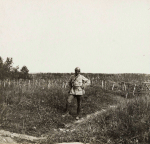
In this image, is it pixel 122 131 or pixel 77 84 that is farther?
pixel 77 84

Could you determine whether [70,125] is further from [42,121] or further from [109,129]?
[109,129]

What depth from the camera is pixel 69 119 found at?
307 inches

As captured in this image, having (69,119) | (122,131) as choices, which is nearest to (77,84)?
(69,119)

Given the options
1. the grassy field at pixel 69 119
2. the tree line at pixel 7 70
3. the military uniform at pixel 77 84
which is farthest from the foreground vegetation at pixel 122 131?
the tree line at pixel 7 70

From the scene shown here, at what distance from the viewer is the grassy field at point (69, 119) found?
16.6 feet

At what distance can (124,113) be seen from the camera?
19.9 feet

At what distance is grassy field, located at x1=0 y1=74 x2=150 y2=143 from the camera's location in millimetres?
5067

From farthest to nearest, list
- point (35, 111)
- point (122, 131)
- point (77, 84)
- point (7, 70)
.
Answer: point (7, 70)
point (35, 111)
point (77, 84)
point (122, 131)

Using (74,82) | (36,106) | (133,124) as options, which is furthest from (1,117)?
(133,124)

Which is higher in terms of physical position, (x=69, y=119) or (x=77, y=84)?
(x=77, y=84)

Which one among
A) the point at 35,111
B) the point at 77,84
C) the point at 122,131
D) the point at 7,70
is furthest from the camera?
the point at 7,70

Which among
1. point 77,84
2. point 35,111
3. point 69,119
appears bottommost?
point 69,119

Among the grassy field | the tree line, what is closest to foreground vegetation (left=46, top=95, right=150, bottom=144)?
the grassy field

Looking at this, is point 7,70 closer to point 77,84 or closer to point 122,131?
point 77,84
